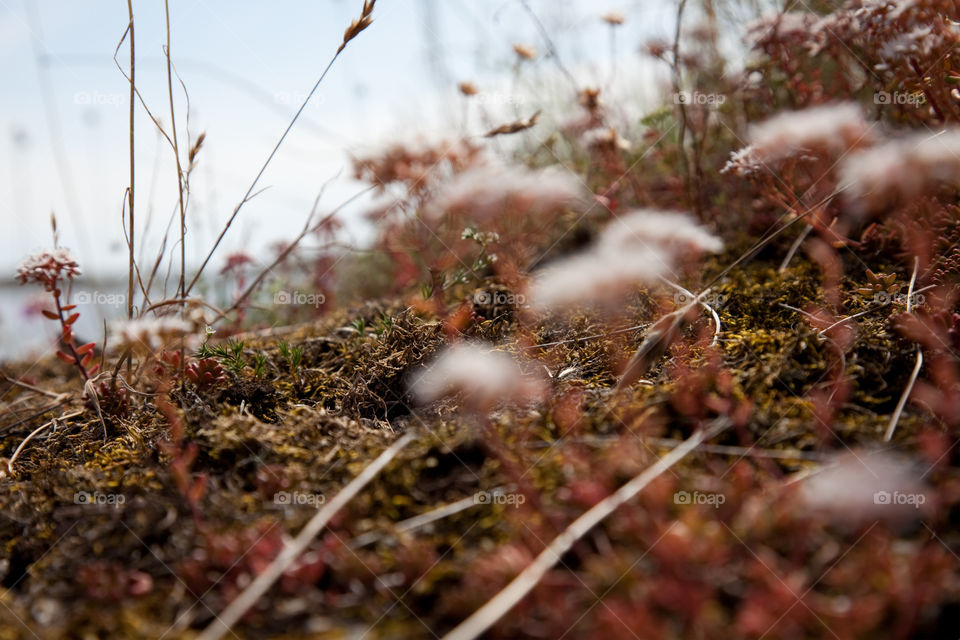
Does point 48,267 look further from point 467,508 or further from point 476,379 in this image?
point 467,508

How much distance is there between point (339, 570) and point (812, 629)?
76 cm

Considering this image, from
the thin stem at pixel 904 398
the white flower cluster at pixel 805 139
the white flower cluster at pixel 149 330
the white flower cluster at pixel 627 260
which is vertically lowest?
the thin stem at pixel 904 398

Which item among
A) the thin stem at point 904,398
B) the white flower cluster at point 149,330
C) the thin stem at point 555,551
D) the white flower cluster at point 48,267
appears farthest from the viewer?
the white flower cluster at point 48,267

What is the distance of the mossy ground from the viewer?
104 cm

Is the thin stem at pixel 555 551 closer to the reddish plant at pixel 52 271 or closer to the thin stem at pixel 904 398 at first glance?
the thin stem at pixel 904 398

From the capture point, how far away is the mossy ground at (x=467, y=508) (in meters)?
1.04

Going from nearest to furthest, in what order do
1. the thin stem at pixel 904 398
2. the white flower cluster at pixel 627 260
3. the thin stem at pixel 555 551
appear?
1. the thin stem at pixel 555 551
2. the thin stem at pixel 904 398
3. the white flower cluster at pixel 627 260

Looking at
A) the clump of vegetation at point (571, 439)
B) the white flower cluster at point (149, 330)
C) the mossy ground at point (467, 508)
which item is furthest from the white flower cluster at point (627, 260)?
the white flower cluster at point (149, 330)

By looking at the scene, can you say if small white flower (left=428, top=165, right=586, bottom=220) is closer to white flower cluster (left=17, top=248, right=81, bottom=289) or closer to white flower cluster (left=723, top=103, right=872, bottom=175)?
white flower cluster (left=723, top=103, right=872, bottom=175)

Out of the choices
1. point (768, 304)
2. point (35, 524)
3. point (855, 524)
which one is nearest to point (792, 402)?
point (855, 524)

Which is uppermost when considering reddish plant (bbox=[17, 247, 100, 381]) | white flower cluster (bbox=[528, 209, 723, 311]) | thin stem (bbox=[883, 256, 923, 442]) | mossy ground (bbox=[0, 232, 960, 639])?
reddish plant (bbox=[17, 247, 100, 381])

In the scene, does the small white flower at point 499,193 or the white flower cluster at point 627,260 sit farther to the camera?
the small white flower at point 499,193

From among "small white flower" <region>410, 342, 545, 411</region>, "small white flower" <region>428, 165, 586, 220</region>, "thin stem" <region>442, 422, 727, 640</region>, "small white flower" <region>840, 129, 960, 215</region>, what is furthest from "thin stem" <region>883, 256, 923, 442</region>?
"small white flower" <region>428, 165, 586, 220</region>

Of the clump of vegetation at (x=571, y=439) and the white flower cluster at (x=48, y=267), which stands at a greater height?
the white flower cluster at (x=48, y=267)
